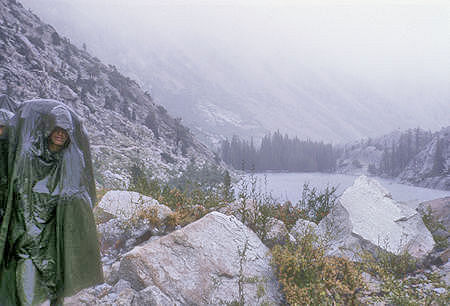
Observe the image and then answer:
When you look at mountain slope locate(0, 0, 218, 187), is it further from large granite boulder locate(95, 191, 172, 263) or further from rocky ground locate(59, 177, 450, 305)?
rocky ground locate(59, 177, 450, 305)

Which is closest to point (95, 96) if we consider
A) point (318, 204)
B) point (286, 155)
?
point (318, 204)

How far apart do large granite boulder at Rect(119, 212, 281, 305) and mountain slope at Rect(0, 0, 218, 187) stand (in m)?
10.7

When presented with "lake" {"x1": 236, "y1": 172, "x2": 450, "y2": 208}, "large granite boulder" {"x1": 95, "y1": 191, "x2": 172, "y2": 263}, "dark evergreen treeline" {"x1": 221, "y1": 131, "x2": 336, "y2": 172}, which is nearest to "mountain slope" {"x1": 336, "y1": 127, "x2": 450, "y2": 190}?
"dark evergreen treeline" {"x1": 221, "y1": 131, "x2": 336, "y2": 172}

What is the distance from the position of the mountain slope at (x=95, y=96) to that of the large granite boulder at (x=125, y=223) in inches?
329

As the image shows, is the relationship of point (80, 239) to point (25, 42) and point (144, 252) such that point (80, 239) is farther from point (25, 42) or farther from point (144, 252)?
point (25, 42)

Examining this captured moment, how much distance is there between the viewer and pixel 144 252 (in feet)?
12.7

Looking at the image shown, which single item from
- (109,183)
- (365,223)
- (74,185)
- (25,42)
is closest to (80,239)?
(74,185)

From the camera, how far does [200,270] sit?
4.02 metres

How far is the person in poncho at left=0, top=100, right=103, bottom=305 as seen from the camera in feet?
9.71

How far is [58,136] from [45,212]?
3.03ft

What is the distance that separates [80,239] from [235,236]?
109 inches

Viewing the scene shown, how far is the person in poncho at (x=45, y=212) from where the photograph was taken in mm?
2961

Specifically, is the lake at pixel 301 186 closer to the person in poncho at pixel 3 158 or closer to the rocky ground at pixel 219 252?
the rocky ground at pixel 219 252

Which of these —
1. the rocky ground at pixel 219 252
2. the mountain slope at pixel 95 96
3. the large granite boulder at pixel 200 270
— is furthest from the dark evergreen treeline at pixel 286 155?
the large granite boulder at pixel 200 270
